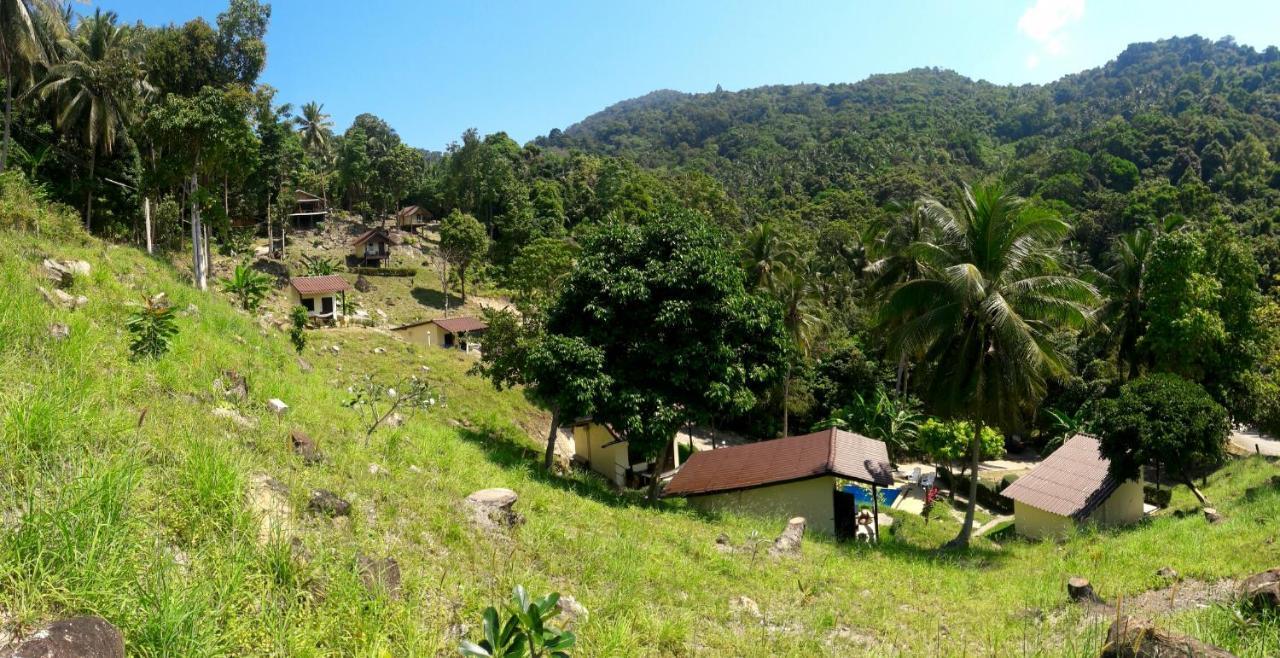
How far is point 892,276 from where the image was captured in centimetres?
2909

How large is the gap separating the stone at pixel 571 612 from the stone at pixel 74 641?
3.05 m

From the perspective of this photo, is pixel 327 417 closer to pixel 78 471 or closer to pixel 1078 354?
pixel 78 471

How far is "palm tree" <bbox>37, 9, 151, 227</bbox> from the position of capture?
95.7 feet

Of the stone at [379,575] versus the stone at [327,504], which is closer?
the stone at [379,575]

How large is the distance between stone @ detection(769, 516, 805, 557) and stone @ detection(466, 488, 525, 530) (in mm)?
4752

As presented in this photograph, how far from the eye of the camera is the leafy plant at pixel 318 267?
50.4 metres

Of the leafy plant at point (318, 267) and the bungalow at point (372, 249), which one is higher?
the bungalow at point (372, 249)

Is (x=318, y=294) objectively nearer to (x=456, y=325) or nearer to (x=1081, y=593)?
(x=456, y=325)

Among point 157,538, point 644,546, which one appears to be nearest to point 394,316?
point 644,546

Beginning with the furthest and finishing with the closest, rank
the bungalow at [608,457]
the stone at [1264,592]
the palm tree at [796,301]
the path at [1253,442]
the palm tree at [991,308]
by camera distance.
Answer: the path at [1253,442], the palm tree at [796,301], the bungalow at [608,457], the palm tree at [991,308], the stone at [1264,592]

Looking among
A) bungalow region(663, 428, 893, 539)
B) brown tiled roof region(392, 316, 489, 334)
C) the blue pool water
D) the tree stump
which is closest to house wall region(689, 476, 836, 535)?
bungalow region(663, 428, 893, 539)

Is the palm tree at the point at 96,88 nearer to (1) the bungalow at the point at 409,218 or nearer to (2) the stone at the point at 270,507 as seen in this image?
(2) the stone at the point at 270,507

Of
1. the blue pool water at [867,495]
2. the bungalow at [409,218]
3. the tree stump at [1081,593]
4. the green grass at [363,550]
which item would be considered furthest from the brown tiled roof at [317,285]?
the tree stump at [1081,593]

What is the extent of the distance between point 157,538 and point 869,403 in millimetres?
37895
